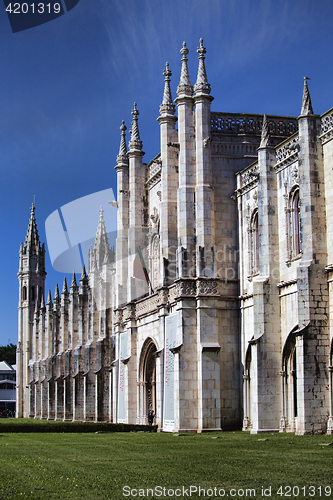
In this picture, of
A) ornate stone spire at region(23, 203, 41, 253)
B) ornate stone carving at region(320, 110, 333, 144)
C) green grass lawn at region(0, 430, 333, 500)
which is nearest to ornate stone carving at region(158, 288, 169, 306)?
ornate stone carving at region(320, 110, 333, 144)

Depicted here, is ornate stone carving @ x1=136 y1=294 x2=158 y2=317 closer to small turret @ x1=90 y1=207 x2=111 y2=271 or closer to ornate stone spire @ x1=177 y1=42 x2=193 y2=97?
ornate stone spire @ x1=177 y1=42 x2=193 y2=97

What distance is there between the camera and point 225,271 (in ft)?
130

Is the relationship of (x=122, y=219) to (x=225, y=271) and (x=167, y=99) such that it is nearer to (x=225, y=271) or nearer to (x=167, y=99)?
(x=167, y=99)

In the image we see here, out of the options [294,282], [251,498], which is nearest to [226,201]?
[294,282]

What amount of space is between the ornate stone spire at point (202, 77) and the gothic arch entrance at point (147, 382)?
1519cm

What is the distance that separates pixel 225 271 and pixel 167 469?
70.8 ft

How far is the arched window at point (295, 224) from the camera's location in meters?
33.5

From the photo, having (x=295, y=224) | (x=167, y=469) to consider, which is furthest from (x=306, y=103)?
(x=167, y=469)

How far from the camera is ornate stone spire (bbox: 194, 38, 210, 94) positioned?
40.5 meters

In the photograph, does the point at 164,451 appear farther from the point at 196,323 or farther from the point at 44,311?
the point at 44,311

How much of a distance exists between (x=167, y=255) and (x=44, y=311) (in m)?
63.6

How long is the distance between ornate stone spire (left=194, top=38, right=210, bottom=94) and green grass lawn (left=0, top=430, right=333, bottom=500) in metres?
18.8

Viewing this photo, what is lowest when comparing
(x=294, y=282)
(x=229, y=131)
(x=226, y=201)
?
(x=294, y=282)

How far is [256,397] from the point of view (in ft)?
111
